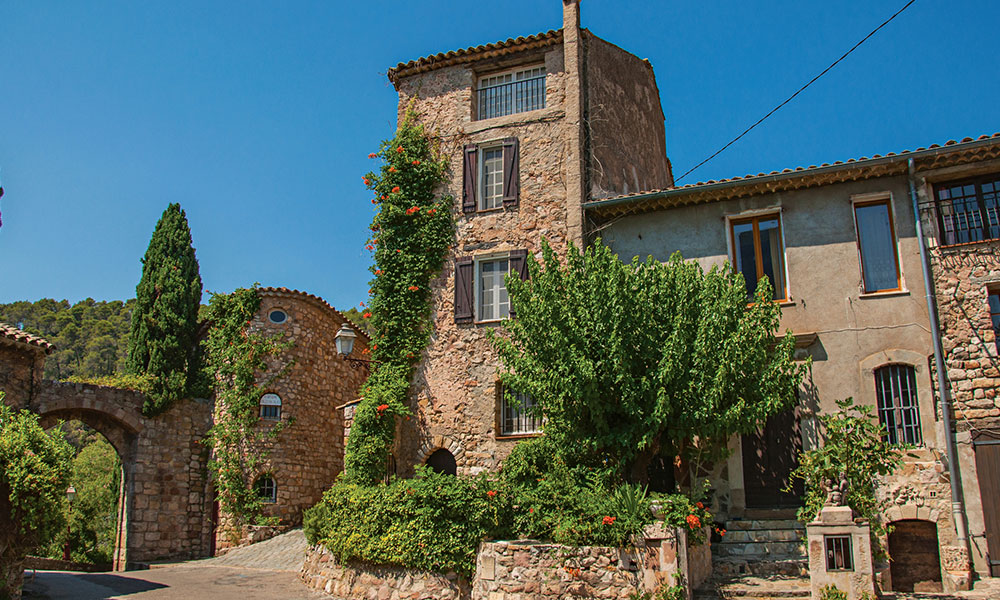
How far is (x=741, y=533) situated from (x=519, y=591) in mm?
4267

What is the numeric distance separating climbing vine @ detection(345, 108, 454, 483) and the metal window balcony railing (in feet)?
5.26

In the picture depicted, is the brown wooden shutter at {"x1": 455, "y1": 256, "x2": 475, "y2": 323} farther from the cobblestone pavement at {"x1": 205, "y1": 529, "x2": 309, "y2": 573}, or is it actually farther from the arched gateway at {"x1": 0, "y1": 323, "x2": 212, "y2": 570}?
the arched gateway at {"x1": 0, "y1": 323, "x2": 212, "y2": 570}

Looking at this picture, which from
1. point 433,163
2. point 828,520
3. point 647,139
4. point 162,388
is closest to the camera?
point 828,520

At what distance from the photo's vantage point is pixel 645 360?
13.3 meters

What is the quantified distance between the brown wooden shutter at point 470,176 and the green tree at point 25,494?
949 centimetres

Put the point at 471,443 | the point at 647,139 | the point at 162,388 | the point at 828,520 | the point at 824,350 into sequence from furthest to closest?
1. the point at 162,388
2. the point at 647,139
3. the point at 471,443
4. the point at 824,350
5. the point at 828,520

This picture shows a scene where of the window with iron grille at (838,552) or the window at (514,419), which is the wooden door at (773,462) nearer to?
the window with iron grille at (838,552)

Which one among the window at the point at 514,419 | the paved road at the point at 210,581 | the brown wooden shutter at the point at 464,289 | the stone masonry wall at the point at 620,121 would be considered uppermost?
the stone masonry wall at the point at 620,121

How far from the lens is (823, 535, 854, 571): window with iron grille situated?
36.7 ft

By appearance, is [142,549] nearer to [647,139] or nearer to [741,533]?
[741,533]

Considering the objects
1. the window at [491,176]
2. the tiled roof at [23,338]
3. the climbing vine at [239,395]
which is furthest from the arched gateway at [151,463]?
the window at [491,176]

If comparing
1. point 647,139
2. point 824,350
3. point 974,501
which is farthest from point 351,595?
point 647,139

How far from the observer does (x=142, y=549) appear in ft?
70.7

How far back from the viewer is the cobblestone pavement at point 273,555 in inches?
708
